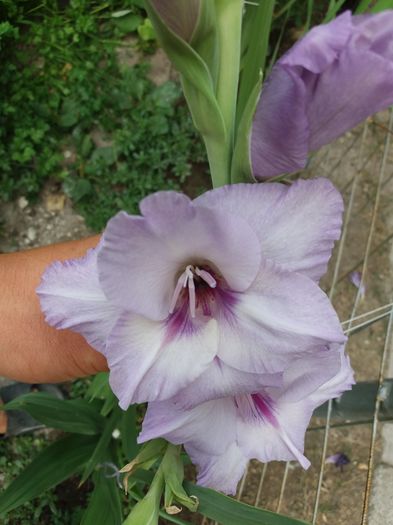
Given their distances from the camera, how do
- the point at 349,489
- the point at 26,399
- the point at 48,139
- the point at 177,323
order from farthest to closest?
1. the point at 48,139
2. the point at 349,489
3. the point at 26,399
4. the point at 177,323

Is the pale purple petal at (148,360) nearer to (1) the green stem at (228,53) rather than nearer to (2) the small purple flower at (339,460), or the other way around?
(1) the green stem at (228,53)

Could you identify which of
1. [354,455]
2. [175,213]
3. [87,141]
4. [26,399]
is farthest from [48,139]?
[175,213]

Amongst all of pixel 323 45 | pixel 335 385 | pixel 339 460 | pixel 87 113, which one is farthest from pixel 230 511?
pixel 87 113

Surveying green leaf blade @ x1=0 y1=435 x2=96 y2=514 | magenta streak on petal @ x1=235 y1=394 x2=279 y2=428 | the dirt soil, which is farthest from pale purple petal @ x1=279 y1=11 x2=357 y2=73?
the dirt soil

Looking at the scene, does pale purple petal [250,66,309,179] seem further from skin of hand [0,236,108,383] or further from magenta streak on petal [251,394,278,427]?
skin of hand [0,236,108,383]

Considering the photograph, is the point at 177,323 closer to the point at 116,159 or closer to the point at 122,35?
the point at 116,159
